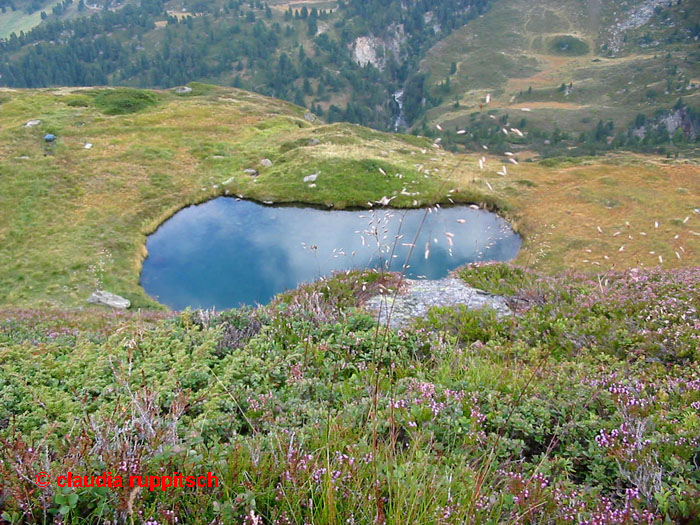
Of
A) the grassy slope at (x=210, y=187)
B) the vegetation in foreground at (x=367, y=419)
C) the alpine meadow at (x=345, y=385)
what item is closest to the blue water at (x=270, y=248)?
the alpine meadow at (x=345, y=385)

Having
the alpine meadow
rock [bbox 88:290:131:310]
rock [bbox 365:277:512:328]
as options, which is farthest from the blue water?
rock [bbox 365:277:512:328]

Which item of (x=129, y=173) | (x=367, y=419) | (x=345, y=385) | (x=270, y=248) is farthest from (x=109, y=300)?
(x=367, y=419)

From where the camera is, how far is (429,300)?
39.1ft

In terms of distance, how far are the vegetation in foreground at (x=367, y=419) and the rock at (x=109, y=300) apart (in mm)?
12676

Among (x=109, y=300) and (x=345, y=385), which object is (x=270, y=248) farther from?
(x=345, y=385)

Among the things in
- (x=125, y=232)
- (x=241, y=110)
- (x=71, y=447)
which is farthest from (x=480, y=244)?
(x=241, y=110)

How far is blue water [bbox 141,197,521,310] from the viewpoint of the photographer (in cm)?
2409

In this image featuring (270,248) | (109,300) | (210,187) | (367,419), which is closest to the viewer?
(367,419)

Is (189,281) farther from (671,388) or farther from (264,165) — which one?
(671,388)

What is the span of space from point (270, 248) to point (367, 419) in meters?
25.1

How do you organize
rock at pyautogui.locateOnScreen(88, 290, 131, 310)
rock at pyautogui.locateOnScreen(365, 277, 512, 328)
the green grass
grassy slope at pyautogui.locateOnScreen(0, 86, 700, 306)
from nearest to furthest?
rock at pyautogui.locateOnScreen(365, 277, 512, 328) < rock at pyautogui.locateOnScreen(88, 290, 131, 310) < the green grass < grassy slope at pyautogui.locateOnScreen(0, 86, 700, 306)

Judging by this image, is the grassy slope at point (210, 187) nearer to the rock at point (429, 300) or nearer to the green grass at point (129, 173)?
the green grass at point (129, 173)

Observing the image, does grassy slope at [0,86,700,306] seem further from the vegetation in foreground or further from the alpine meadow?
the vegetation in foreground

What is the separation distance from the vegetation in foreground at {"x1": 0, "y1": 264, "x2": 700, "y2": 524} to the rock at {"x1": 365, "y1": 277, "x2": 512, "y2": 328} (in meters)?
1.33
